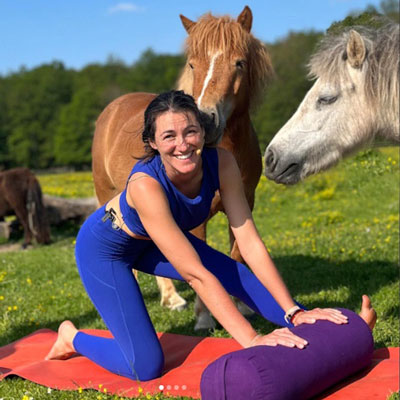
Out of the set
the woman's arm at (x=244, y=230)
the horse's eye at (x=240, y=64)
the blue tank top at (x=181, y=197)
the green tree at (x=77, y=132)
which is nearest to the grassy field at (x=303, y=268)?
the woman's arm at (x=244, y=230)

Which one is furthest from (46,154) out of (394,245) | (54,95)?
(394,245)

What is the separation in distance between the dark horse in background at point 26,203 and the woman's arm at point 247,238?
894 cm

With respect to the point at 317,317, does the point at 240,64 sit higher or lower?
higher

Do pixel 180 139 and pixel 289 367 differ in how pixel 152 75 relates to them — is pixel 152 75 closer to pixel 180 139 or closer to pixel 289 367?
pixel 180 139

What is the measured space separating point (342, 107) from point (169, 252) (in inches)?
69.2

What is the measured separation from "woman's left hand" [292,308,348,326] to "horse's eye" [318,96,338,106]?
4.98 feet

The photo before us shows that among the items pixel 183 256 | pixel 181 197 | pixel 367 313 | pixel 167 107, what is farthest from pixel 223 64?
pixel 367 313

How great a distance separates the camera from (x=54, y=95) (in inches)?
2569

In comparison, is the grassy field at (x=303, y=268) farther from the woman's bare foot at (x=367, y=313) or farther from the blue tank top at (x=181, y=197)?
the blue tank top at (x=181, y=197)

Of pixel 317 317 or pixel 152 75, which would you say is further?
pixel 152 75

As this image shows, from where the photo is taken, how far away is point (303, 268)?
6.95 metres

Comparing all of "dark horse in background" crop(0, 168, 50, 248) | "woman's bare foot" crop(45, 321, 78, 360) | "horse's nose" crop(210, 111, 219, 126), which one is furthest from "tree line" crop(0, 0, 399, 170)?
"woman's bare foot" crop(45, 321, 78, 360)

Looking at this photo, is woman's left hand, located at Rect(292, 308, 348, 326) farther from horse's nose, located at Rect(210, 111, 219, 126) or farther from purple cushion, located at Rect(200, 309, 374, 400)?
horse's nose, located at Rect(210, 111, 219, 126)

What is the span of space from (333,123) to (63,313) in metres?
3.32
